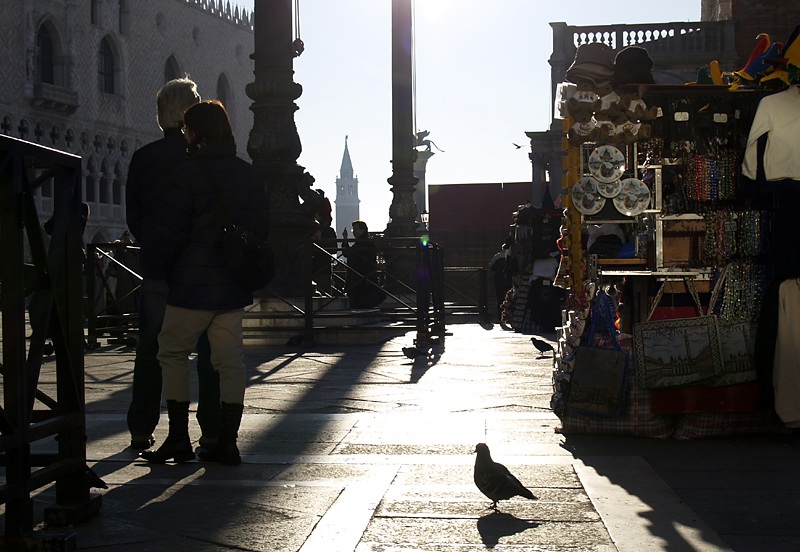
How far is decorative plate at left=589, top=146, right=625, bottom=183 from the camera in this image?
656cm

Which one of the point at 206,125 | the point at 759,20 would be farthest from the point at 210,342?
the point at 759,20

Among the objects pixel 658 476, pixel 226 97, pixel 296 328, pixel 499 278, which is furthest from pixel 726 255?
pixel 226 97

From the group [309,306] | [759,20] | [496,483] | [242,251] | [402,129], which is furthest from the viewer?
[759,20]

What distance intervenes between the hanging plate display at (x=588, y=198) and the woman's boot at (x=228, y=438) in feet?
7.36

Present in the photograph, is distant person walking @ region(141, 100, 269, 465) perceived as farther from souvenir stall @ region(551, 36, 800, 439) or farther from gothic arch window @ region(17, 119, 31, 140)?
gothic arch window @ region(17, 119, 31, 140)

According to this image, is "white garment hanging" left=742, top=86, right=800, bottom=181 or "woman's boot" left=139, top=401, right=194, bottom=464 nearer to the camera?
"woman's boot" left=139, top=401, right=194, bottom=464

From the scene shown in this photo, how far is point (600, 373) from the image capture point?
610 centimetres

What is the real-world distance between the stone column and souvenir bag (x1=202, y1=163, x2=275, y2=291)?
303 inches

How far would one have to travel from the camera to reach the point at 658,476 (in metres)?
4.96

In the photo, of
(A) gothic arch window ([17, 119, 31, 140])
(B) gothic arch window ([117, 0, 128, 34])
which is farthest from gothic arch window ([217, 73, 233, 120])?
(A) gothic arch window ([17, 119, 31, 140])

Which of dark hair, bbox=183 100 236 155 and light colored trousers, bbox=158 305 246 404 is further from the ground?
dark hair, bbox=183 100 236 155

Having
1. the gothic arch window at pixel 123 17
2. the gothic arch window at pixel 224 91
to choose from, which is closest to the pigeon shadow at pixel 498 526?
the gothic arch window at pixel 123 17

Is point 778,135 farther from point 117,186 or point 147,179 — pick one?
point 117,186

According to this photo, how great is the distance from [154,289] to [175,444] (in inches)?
27.5
